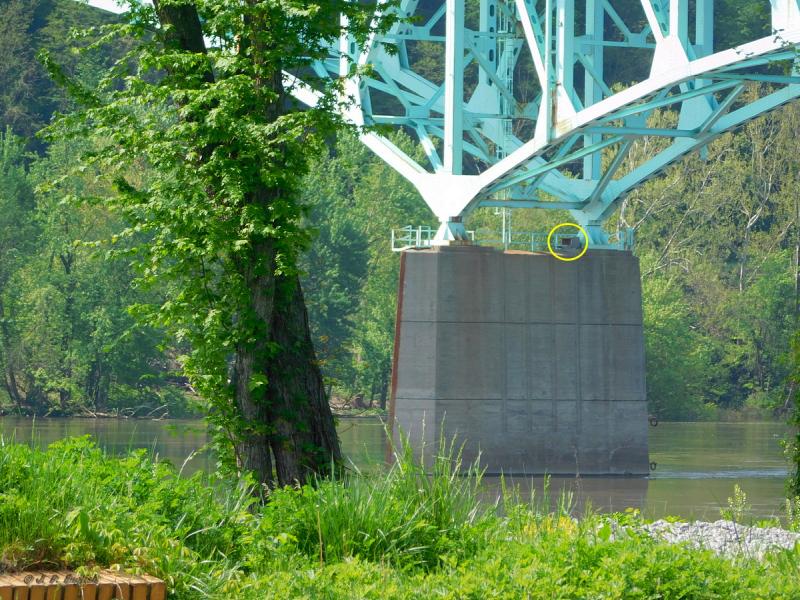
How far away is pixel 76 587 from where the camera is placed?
591 cm

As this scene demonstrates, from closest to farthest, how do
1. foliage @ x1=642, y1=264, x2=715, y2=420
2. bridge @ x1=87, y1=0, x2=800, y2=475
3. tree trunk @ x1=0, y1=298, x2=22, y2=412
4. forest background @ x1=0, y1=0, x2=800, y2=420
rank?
bridge @ x1=87, y1=0, x2=800, y2=475, tree trunk @ x1=0, y1=298, x2=22, y2=412, forest background @ x1=0, y1=0, x2=800, y2=420, foliage @ x1=642, y1=264, x2=715, y2=420

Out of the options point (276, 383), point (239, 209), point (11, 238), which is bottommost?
point (276, 383)

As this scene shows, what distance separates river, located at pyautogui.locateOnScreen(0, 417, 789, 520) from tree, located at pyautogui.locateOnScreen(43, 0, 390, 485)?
791 mm

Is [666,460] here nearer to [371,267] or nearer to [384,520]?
[371,267]

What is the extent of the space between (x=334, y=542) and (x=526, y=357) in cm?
2331

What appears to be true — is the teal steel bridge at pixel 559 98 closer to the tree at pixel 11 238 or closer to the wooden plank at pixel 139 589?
the wooden plank at pixel 139 589

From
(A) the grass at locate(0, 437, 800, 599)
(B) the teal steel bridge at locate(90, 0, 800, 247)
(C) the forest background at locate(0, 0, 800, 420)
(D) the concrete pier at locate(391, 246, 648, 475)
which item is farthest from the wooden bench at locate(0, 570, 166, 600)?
(C) the forest background at locate(0, 0, 800, 420)

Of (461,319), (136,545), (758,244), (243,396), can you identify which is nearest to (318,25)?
(243,396)

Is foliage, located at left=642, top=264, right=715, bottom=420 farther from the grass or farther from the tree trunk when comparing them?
the grass

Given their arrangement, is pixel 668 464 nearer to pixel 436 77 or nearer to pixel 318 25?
pixel 318 25

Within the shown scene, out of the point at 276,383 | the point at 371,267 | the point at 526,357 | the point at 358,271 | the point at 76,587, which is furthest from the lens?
the point at 371,267

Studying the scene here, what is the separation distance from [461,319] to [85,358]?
23237 mm

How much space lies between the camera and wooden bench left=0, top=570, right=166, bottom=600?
5852mm

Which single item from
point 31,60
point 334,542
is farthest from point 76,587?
point 31,60
